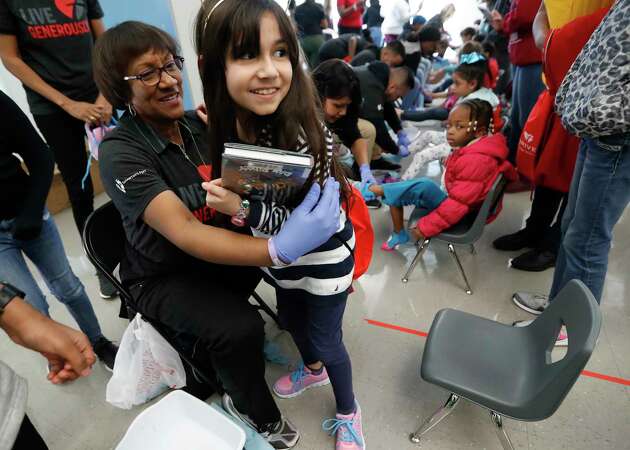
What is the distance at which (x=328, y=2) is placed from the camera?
579 centimetres

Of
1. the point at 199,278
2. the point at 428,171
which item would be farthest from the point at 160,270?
the point at 428,171

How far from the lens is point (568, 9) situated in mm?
1251

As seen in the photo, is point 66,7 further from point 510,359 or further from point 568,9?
point 510,359

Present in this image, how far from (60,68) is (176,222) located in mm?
1238

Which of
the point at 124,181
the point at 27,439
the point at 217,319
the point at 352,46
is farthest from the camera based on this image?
the point at 352,46

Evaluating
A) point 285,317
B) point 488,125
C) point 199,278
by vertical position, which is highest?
point 488,125

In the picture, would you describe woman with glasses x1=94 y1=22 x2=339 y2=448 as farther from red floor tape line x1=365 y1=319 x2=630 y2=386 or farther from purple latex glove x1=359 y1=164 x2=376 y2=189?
purple latex glove x1=359 y1=164 x2=376 y2=189

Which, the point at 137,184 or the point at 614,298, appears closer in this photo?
the point at 137,184

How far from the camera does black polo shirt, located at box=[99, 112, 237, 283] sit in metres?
0.81

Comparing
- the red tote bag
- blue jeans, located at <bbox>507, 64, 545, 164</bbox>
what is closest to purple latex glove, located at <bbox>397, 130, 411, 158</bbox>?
blue jeans, located at <bbox>507, 64, 545, 164</bbox>

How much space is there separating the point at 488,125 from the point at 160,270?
165 centimetres

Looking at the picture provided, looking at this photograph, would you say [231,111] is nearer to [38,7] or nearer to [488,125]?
[38,7]

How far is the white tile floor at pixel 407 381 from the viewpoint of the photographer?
116cm

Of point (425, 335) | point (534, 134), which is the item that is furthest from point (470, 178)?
point (425, 335)
